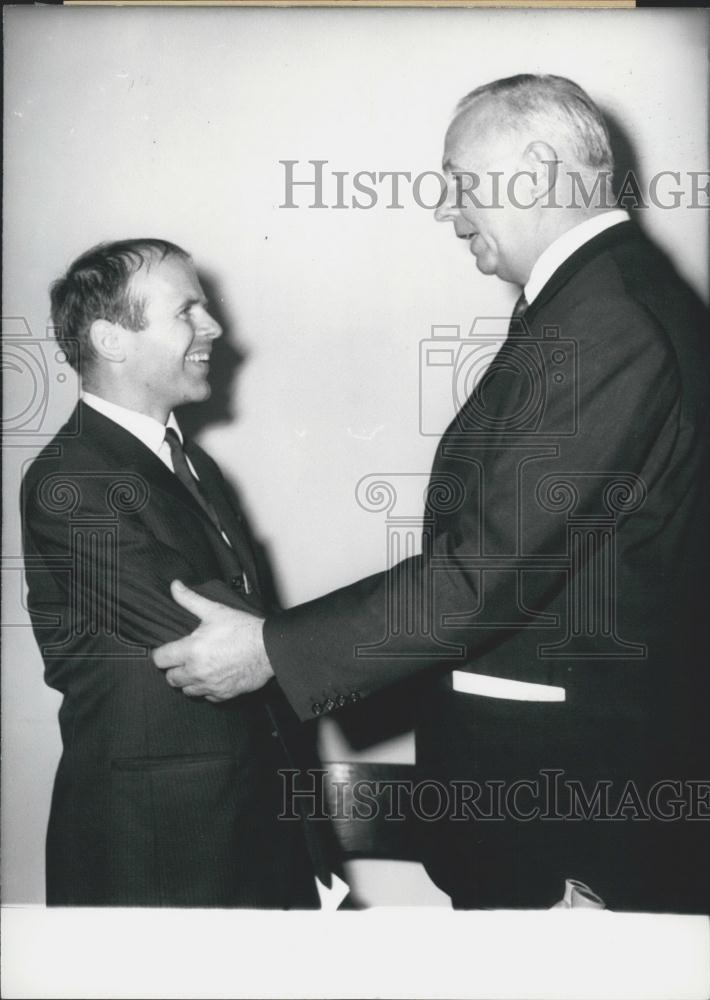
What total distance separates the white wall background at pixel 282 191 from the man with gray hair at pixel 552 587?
0.26ft

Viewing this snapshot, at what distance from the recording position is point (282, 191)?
4.60 feet

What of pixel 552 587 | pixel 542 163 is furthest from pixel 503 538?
pixel 542 163

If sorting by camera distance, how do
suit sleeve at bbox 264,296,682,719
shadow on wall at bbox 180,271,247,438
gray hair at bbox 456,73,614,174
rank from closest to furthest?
suit sleeve at bbox 264,296,682,719 → gray hair at bbox 456,73,614,174 → shadow on wall at bbox 180,271,247,438

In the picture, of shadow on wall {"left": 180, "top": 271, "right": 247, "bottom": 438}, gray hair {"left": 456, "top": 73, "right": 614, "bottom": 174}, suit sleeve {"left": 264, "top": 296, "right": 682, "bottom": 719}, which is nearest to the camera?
suit sleeve {"left": 264, "top": 296, "right": 682, "bottom": 719}

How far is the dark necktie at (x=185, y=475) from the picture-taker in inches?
54.2

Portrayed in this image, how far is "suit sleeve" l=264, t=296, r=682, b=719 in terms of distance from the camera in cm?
122

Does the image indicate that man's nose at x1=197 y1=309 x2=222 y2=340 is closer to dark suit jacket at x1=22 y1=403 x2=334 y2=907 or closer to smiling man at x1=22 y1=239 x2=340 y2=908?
smiling man at x1=22 y1=239 x2=340 y2=908

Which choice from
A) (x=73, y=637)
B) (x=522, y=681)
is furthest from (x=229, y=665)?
(x=522, y=681)

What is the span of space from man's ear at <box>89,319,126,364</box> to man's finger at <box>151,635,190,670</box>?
0.40 metres

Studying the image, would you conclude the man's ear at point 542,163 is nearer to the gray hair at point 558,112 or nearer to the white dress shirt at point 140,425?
the gray hair at point 558,112

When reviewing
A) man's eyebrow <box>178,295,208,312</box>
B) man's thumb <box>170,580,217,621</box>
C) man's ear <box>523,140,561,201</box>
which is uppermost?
man's ear <box>523,140,561,201</box>

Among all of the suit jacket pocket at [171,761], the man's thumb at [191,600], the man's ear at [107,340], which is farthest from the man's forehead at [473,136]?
the suit jacket pocket at [171,761]

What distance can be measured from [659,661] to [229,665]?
0.57 metres

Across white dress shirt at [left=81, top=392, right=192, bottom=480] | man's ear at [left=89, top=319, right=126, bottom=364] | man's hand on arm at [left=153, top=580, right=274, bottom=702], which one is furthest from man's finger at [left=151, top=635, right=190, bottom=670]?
man's ear at [left=89, top=319, right=126, bottom=364]
